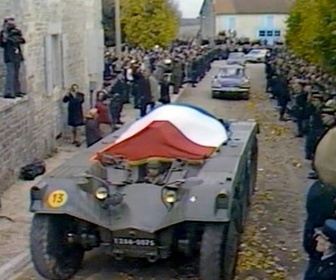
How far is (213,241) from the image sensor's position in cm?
923

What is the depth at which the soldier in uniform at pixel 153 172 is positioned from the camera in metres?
10.3

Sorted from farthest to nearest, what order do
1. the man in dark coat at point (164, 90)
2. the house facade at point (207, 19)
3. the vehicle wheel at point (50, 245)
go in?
the house facade at point (207, 19) < the man in dark coat at point (164, 90) < the vehicle wheel at point (50, 245)

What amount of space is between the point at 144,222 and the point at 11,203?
17.4ft

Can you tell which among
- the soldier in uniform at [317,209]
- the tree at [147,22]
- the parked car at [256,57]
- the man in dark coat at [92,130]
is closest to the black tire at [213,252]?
the soldier in uniform at [317,209]

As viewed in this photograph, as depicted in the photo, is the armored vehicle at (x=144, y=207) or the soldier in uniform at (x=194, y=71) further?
the soldier in uniform at (x=194, y=71)

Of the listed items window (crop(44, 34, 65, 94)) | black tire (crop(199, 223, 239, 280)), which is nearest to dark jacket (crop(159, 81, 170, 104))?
window (crop(44, 34, 65, 94))

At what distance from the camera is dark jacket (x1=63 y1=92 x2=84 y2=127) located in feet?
67.0

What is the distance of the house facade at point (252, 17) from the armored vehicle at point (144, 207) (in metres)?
71.4

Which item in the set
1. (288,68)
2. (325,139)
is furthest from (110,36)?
(325,139)

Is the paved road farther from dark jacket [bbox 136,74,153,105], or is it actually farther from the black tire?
dark jacket [bbox 136,74,153,105]

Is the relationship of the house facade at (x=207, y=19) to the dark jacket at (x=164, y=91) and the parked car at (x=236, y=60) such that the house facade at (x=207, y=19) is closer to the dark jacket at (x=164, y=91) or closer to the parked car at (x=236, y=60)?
the parked car at (x=236, y=60)

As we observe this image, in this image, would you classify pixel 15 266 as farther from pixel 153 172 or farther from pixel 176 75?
pixel 176 75

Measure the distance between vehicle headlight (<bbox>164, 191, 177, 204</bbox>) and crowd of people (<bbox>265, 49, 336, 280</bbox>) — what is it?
5.65 ft

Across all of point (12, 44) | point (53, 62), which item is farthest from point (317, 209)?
point (53, 62)
